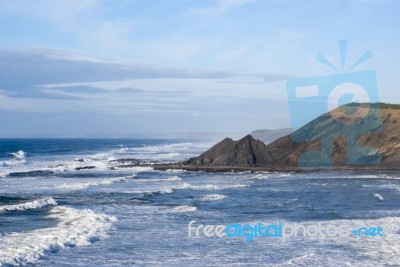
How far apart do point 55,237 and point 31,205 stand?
32.9 ft

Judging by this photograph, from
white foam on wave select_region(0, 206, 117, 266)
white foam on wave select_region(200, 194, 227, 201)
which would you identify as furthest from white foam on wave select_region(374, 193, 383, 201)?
white foam on wave select_region(0, 206, 117, 266)

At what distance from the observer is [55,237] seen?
64.1ft

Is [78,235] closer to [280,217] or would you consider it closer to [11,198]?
[280,217]

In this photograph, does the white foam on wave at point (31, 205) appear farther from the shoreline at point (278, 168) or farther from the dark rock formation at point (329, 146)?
the dark rock formation at point (329, 146)

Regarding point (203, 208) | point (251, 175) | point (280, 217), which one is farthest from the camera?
point (251, 175)

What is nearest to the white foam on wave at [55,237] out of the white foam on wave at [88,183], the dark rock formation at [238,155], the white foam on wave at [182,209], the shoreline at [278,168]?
the white foam on wave at [182,209]

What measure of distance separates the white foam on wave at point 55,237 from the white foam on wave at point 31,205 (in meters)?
2.95

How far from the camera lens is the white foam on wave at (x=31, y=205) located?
92.1 feet

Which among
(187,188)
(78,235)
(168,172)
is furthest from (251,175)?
(78,235)

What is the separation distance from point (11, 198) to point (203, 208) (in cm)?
1113

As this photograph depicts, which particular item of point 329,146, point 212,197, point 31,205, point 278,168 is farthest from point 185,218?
point 329,146

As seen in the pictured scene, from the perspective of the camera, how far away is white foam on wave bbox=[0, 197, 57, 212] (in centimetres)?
2807

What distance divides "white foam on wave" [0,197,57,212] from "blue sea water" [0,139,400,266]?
48 mm

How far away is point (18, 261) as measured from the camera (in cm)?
1650
